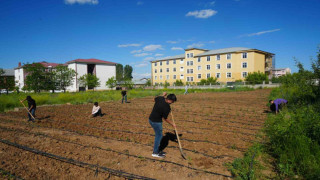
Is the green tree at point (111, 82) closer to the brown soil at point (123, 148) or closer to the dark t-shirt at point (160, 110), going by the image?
the brown soil at point (123, 148)

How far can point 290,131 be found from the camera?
5.21 m

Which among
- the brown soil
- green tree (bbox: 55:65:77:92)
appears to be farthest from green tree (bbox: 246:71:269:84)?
green tree (bbox: 55:65:77:92)

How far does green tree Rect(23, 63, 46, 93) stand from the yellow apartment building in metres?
30.3

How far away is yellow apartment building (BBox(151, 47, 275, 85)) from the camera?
135ft

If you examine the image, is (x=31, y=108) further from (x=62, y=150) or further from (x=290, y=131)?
(x=290, y=131)

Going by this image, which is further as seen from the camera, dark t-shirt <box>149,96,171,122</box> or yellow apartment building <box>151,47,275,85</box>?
yellow apartment building <box>151,47,275,85</box>

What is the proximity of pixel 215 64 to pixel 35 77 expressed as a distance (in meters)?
33.7

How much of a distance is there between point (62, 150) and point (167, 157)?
114 inches

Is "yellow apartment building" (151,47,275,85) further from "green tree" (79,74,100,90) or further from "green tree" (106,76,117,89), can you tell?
"green tree" (79,74,100,90)

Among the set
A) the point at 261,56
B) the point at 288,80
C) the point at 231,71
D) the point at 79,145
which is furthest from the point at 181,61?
the point at 79,145

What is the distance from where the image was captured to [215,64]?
45.1 meters

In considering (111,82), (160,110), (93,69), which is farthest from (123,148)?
(93,69)

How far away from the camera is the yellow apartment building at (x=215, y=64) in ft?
135

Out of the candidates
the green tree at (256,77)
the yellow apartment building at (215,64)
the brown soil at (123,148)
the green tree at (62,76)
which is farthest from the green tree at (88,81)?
the brown soil at (123,148)
